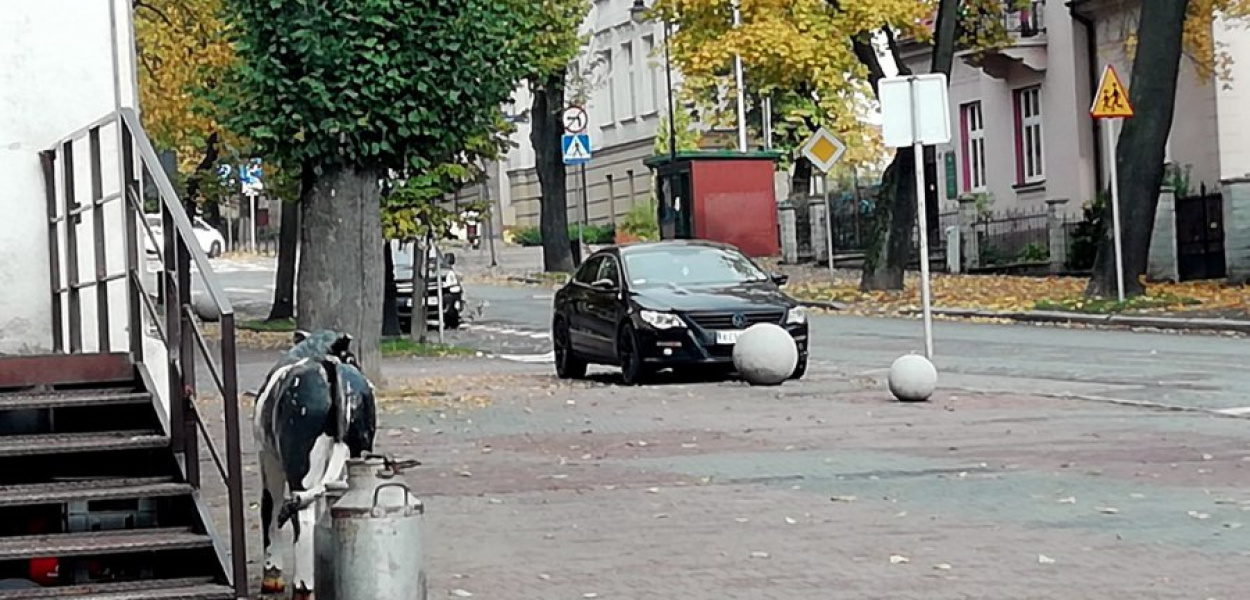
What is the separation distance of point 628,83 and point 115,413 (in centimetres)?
6071

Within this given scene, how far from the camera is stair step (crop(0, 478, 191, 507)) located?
838cm

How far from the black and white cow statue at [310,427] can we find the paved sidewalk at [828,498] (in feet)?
2.91

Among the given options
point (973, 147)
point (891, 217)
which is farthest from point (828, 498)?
point (973, 147)

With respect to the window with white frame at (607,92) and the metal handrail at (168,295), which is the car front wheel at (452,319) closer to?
the metal handrail at (168,295)

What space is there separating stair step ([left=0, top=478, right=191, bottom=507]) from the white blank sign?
13.4 m

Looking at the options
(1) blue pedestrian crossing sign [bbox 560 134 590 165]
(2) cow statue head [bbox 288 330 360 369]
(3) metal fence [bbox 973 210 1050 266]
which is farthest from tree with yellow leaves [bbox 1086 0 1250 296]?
Answer: (2) cow statue head [bbox 288 330 360 369]

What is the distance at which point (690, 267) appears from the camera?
77.3 feet

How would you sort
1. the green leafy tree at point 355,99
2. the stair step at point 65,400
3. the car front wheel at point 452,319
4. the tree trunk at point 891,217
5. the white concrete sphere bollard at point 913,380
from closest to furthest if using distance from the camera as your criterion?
the stair step at point 65,400
the green leafy tree at point 355,99
the white concrete sphere bollard at point 913,380
the car front wheel at point 452,319
the tree trunk at point 891,217

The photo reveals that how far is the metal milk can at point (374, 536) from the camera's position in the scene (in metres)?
7.88

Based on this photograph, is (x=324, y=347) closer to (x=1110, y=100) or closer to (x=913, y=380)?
(x=913, y=380)

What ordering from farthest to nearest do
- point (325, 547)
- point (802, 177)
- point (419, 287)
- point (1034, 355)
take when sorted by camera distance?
point (802, 177) < point (419, 287) < point (1034, 355) < point (325, 547)

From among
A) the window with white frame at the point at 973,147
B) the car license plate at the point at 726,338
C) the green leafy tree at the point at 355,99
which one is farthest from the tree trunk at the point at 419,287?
the window with white frame at the point at 973,147

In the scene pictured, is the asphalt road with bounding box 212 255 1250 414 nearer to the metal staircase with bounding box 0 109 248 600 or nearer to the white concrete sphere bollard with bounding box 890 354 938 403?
the white concrete sphere bollard with bounding box 890 354 938 403

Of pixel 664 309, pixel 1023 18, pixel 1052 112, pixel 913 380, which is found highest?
pixel 1023 18
